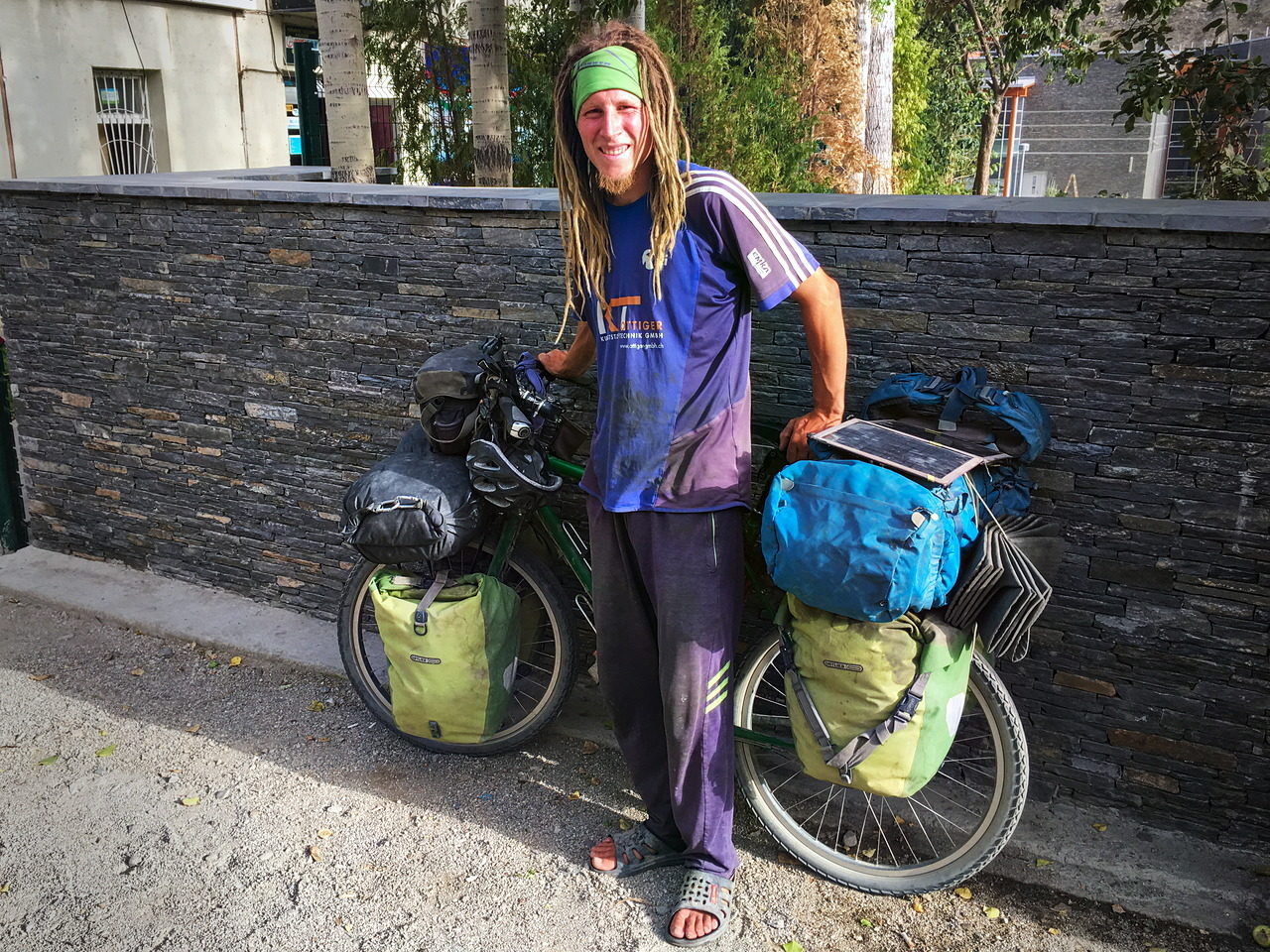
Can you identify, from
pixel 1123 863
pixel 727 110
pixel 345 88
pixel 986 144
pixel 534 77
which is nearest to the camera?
pixel 1123 863

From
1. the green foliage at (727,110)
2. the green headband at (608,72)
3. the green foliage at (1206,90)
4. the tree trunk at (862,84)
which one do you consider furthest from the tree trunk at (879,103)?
the green headband at (608,72)

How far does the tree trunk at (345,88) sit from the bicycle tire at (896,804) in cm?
443

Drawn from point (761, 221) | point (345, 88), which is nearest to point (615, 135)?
point (761, 221)

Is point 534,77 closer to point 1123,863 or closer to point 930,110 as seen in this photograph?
point 1123,863

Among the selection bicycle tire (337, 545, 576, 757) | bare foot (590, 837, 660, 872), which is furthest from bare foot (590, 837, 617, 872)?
bicycle tire (337, 545, 576, 757)

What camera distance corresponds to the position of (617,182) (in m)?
2.72

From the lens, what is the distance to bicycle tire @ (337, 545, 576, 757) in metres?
3.69

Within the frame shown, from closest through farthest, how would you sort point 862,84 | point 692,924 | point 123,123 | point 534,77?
point 692,924, point 534,77, point 862,84, point 123,123

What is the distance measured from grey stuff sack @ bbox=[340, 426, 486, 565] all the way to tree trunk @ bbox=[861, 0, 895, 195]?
7840 millimetres

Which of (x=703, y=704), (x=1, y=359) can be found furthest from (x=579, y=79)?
(x=1, y=359)

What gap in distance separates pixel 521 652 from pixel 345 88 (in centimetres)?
417

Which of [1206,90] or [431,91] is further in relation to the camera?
[431,91]

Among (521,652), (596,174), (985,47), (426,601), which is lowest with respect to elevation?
(521,652)

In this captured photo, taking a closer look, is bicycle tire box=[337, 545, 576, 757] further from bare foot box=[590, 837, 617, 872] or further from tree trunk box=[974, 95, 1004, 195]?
tree trunk box=[974, 95, 1004, 195]
